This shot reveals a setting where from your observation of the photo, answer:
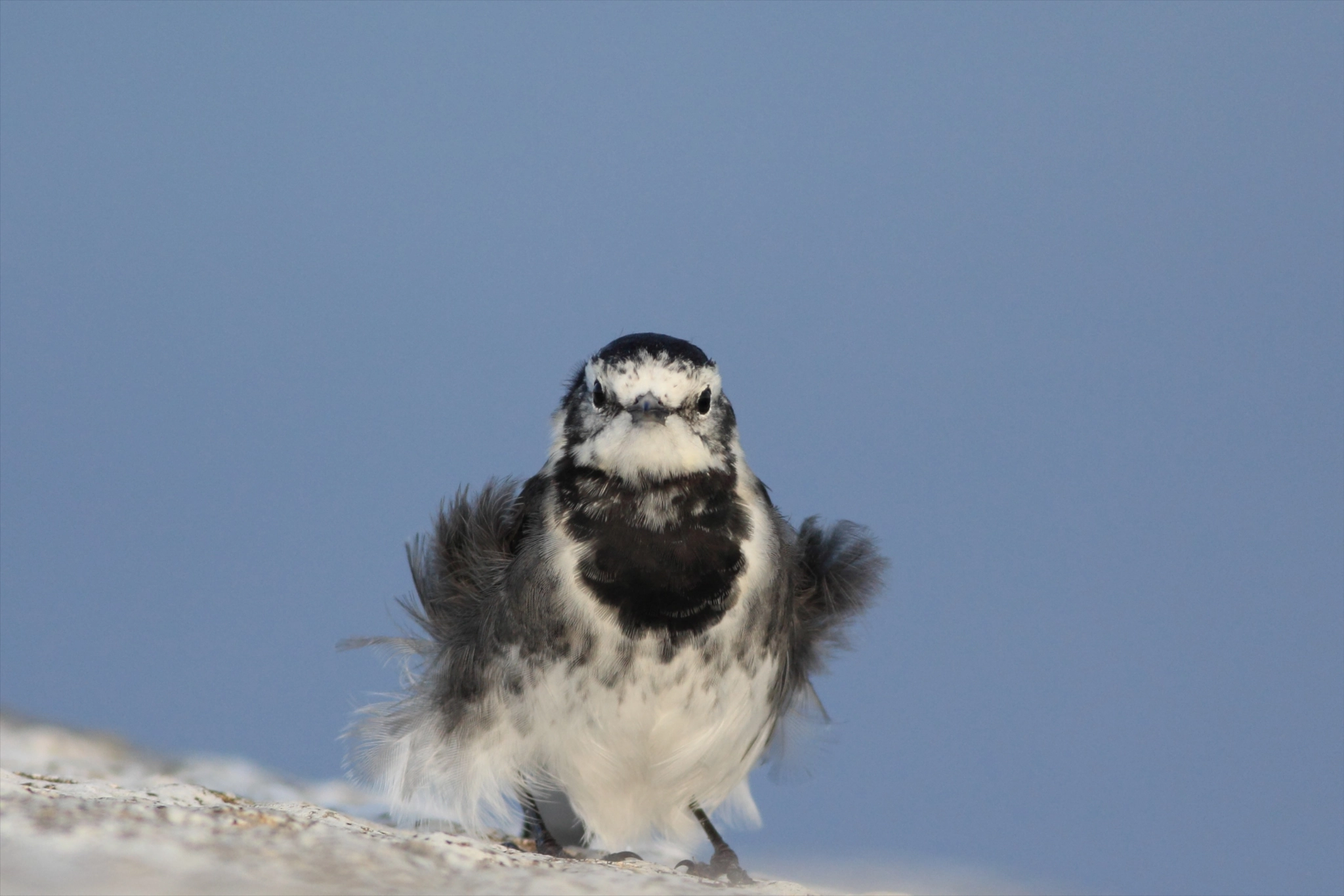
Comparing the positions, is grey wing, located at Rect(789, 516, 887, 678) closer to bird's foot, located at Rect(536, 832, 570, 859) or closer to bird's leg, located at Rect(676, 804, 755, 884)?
bird's leg, located at Rect(676, 804, 755, 884)

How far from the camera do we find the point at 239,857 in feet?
10.6

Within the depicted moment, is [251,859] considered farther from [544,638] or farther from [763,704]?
[763,704]

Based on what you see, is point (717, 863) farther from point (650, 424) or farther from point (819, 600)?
point (650, 424)

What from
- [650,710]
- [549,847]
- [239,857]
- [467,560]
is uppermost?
[467,560]

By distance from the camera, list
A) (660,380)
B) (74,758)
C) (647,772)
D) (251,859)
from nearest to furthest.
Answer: (251,859), (660,380), (647,772), (74,758)

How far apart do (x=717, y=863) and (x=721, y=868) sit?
0.03m

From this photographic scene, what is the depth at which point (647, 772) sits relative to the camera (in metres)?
4.89

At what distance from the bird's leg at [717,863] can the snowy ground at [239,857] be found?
0.76 m

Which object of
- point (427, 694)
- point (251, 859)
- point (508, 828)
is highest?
point (427, 694)

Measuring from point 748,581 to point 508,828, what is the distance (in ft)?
4.65

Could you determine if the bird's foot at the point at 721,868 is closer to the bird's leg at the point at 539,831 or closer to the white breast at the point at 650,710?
the white breast at the point at 650,710

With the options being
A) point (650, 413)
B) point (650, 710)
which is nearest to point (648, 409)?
point (650, 413)

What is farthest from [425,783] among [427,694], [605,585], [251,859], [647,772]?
[251,859]

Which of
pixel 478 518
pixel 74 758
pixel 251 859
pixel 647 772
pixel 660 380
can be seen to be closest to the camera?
pixel 251 859
